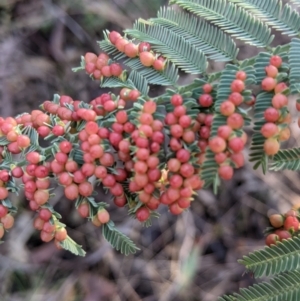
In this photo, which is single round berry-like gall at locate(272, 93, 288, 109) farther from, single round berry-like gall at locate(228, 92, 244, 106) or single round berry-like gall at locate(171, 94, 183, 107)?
single round berry-like gall at locate(171, 94, 183, 107)

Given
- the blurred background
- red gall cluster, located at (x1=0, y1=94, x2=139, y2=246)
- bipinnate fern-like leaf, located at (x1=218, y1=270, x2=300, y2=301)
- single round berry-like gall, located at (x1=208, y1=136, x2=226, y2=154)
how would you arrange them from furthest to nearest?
the blurred background → bipinnate fern-like leaf, located at (x1=218, y1=270, x2=300, y2=301) → red gall cluster, located at (x1=0, y1=94, x2=139, y2=246) → single round berry-like gall, located at (x1=208, y1=136, x2=226, y2=154)

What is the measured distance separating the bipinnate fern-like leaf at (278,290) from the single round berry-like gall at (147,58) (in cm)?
Answer: 89

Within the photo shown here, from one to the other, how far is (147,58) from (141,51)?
59 millimetres

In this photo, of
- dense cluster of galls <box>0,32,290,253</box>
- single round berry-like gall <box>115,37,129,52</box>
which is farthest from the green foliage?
single round berry-like gall <box>115,37,129,52</box>

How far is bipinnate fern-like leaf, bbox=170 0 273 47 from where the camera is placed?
4.84 feet

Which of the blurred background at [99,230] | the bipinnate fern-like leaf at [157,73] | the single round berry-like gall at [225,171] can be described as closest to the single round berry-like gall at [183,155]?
the single round berry-like gall at [225,171]

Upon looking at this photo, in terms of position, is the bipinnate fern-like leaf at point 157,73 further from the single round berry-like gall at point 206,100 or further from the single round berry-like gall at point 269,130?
the single round berry-like gall at point 269,130

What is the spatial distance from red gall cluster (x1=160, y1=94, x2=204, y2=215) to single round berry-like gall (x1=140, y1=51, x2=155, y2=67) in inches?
10.2

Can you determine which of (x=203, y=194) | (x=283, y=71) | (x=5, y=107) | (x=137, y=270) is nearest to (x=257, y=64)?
(x=283, y=71)

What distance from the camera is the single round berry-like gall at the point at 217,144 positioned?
1143 millimetres

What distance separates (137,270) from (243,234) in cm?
67

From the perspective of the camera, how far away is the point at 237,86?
1.23 metres

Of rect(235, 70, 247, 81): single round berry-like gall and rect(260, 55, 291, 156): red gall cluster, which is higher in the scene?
rect(235, 70, 247, 81): single round berry-like gall

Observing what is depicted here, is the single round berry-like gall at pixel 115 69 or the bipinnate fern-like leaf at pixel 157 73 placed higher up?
the bipinnate fern-like leaf at pixel 157 73
